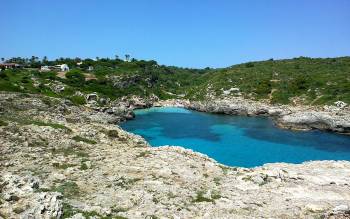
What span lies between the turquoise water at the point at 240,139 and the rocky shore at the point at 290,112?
3.11m

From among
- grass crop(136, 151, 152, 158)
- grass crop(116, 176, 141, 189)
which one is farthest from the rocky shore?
grass crop(116, 176, 141, 189)

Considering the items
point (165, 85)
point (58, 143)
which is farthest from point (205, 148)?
point (165, 85)

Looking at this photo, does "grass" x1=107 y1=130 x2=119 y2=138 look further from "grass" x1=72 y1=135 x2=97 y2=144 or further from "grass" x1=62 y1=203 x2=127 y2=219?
"grass" x1=62 y1=203 x2=127 y2=219

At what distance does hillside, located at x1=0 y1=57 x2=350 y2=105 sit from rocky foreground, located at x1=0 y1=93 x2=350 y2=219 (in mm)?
51432

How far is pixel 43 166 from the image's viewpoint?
28.9 meters

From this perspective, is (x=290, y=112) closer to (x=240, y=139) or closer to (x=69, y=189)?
(x=240, y=139)

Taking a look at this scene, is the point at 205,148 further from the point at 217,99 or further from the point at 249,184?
the point at 217,99

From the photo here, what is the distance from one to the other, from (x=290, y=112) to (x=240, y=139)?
82.5ft

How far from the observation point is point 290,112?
3484 inches

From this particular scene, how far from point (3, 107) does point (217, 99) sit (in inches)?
2786

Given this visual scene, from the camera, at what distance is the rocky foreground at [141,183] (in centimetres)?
2180

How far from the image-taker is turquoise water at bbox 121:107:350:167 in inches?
2189

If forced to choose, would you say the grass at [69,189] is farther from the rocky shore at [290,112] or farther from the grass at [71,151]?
the rocky shore at [290,112]

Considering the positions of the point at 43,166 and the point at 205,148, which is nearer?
the point at 43,166
